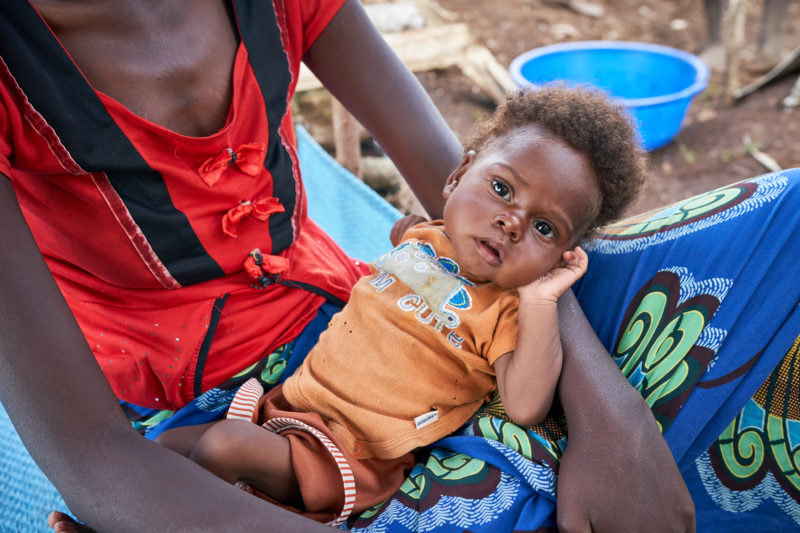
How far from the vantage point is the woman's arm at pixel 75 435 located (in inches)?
35.3

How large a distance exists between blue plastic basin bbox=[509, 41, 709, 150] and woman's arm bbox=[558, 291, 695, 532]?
3255 mm

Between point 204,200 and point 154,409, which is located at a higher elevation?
point 204,200

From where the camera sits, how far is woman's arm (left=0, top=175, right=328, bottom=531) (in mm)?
897

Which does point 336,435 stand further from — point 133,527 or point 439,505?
point 133,527

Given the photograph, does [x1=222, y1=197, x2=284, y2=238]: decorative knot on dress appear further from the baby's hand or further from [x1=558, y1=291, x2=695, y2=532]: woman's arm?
[x1=558, y1=291, x2=695, y2=532]: woman's arm

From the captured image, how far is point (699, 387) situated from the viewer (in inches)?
42.0

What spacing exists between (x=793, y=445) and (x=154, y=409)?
120 cm

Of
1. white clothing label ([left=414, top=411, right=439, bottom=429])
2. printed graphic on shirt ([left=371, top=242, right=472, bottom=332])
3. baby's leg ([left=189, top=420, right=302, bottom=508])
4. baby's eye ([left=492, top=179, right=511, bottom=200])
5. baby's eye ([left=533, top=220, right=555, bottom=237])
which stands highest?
baby's eye ([left=492, top=179, right=511, bottom=200])

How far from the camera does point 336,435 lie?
1190mm

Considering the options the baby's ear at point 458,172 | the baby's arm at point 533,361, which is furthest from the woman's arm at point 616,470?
the baby's ear at point 458,172

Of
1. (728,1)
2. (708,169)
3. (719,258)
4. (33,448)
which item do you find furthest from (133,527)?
(728,1)

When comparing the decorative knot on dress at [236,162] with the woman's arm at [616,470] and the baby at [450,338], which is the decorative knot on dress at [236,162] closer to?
the baby at [450,338]

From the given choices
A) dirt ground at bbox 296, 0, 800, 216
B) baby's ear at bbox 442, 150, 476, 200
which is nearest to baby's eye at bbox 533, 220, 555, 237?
baby's ear at bbox 442, 150, 476, 200

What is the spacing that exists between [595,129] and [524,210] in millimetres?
207
